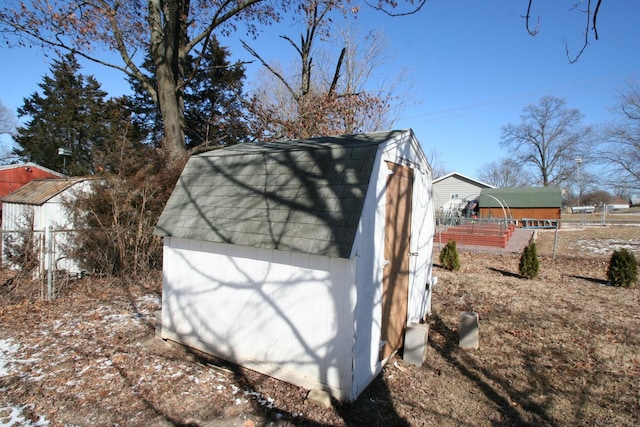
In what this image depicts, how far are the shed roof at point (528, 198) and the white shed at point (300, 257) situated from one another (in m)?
28.7

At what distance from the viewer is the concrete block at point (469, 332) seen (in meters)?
5.26

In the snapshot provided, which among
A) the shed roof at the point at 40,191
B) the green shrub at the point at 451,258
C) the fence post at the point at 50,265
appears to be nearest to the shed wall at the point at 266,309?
the fence post at the point at 50,265

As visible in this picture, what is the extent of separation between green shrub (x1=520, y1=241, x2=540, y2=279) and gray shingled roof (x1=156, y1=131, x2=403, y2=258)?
7391 millimetres

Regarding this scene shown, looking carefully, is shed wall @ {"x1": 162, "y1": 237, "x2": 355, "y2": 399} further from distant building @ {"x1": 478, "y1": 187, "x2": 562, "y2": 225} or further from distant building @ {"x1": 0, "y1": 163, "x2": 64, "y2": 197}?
distant building @ {"x1": 478, "y1": 187, "x2": 562, "y2": 225}

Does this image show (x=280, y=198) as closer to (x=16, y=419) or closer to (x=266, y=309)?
(x=266, y=309)

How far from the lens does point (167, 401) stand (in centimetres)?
370

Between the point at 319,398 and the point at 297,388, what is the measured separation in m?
0.38

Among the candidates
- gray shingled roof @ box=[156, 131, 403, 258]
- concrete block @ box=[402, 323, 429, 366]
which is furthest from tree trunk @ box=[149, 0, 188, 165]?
concrete block @ box=[402, 323, 429, 366]

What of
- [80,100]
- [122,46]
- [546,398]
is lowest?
[546,398]

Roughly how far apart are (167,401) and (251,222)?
6.92ft

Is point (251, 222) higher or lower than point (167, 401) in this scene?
higher

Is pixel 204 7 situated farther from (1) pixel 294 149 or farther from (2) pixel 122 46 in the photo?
(1) pixel 294 149

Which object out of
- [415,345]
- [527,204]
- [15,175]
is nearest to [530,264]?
[415,345]

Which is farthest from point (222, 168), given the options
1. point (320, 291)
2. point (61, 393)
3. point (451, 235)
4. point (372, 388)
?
point (451, 235)
